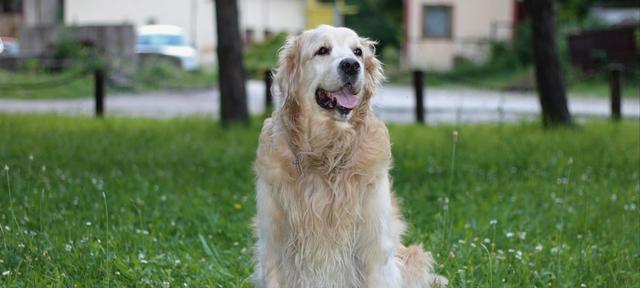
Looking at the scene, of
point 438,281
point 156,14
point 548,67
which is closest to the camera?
point 438,281

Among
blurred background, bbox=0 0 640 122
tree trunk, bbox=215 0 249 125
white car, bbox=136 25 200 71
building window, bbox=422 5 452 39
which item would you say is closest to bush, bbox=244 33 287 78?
blurred background, bbox=0 0 640 122

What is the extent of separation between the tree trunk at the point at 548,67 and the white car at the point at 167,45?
65.1ft

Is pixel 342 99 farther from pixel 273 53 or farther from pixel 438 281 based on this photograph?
pixel 273 53

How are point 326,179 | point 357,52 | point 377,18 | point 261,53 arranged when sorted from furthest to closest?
point 377,18, point 261,53, point 357,52, point 326,179

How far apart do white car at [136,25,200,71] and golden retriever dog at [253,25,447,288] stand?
27.1 m

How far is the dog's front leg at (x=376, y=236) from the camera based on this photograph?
407 centimetres

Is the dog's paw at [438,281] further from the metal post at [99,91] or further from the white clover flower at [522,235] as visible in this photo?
the metal post at [99,91]

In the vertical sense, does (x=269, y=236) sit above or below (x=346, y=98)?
below

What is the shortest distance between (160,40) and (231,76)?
21.6 metres

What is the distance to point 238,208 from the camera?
22.8 feet

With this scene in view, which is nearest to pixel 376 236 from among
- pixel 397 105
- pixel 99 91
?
pixel 99 91

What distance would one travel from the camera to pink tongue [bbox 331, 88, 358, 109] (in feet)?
13.4

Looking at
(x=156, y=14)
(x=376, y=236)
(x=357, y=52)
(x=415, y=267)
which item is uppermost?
(x=156, y=14)

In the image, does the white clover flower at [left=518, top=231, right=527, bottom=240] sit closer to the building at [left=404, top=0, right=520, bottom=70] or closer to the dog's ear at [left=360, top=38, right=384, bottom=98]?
the dog's ear at [left=360, top=38, right=384, bottom=98]
